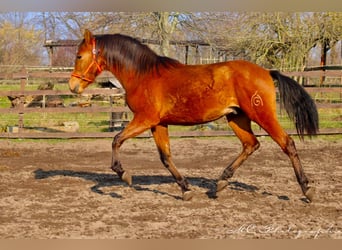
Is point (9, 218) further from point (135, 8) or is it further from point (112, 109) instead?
point (112, 109)

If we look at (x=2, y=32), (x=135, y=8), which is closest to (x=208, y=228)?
(x=135, y=8)

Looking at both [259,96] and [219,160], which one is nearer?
[259,96]

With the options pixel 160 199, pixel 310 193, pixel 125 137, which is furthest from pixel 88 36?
pixel 310 193

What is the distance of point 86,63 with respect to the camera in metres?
5.35

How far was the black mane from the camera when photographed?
5273 mm

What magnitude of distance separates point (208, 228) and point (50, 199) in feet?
7.33

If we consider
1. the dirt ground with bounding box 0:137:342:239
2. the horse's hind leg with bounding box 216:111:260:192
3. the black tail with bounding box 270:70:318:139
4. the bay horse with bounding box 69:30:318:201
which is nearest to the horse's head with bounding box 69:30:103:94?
the bay horse with bounding box 69:30:318:201

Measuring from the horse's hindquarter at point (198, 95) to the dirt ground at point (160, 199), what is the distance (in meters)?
1.07

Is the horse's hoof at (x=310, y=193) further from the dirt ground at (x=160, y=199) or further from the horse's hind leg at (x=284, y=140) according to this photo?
the dirt ground at (x=160, y=199)

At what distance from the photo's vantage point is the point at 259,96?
4.91 m

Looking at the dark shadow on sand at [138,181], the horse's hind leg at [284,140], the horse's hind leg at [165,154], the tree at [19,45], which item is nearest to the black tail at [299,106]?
the horse's hind leg at [284,140]

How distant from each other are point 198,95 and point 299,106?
4.25ft

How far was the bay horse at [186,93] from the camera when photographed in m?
4.95

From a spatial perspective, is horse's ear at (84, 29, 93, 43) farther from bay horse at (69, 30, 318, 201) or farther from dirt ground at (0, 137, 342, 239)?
dirt ground at (0, 137, 342, 239)
